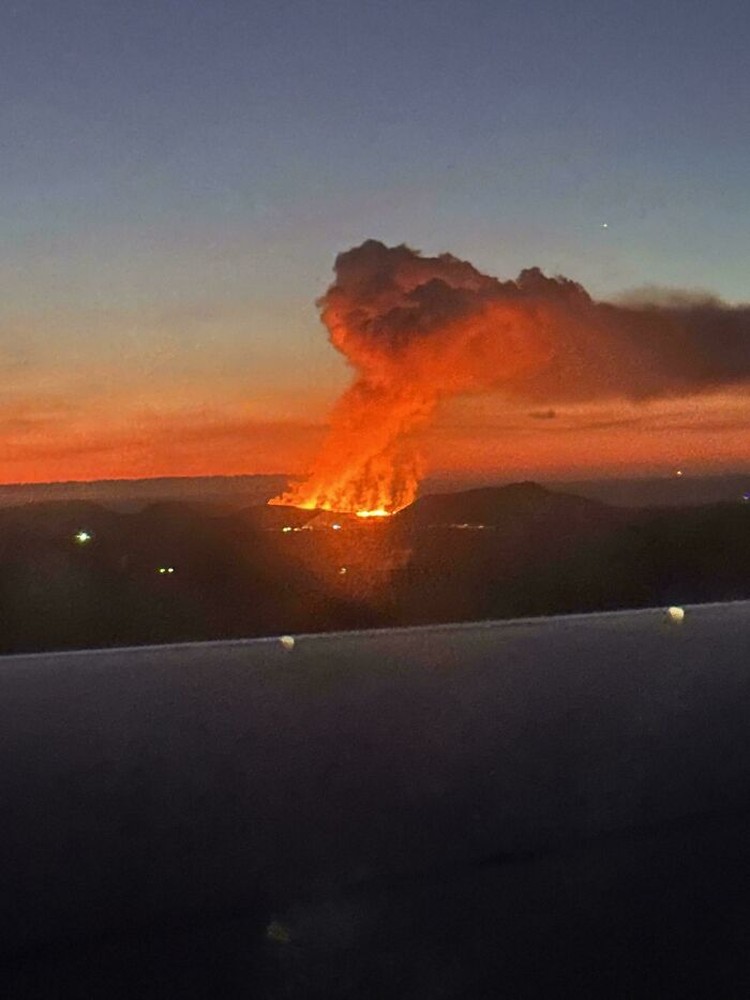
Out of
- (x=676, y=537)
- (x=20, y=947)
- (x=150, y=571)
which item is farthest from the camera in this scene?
(x=676, y=537)

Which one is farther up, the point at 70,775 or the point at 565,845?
the point at 70,775

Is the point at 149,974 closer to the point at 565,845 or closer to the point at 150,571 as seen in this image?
the point at 565,845

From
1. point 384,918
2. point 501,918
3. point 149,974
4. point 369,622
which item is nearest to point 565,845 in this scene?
point 501,918

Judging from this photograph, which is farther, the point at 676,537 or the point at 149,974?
the point at 676,537

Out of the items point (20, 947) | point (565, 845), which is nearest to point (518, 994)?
point (565, 845)

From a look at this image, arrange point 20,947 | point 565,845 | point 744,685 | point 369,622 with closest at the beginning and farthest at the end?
point 20,947 → point 565,845 → point 744,685 → point 369,622

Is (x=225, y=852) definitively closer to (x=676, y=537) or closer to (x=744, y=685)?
(x=744, y=685)
